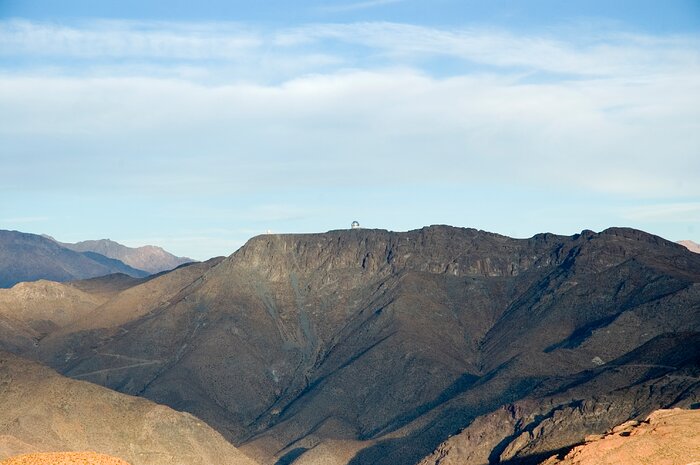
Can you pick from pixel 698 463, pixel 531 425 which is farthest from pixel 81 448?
pixel 698 463

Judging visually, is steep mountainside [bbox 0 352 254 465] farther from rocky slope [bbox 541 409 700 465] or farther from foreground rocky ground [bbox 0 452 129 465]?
foreground rocky ground [bbox 0 452 129 465]

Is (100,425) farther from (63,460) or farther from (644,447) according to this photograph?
(63,460)

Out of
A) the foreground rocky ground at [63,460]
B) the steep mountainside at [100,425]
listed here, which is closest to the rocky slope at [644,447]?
the foreground rocky ground at [63,460]

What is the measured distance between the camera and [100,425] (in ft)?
606

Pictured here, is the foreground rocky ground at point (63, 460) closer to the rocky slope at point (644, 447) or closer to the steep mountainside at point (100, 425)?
the rocky slope at point (644, 447)

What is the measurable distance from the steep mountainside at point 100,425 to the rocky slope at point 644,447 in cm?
7772

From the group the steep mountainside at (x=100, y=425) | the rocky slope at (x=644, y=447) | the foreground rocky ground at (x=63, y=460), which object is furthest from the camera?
the steep mountainside at (x=100, y=425)

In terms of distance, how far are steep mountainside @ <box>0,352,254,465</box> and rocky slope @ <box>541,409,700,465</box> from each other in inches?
3060

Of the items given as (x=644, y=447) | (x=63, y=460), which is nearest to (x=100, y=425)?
(x=644, y=447)

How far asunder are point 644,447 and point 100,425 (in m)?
93.3

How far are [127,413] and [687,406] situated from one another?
79626 mm

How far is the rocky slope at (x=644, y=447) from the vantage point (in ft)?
371

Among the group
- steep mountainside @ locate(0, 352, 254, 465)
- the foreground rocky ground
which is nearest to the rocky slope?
the foreground rocky ground

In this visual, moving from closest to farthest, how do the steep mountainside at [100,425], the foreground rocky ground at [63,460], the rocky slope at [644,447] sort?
the foreground rocky ground at [63,460], the rocky slope at [644,447], the steep mountainside at [100,425]
